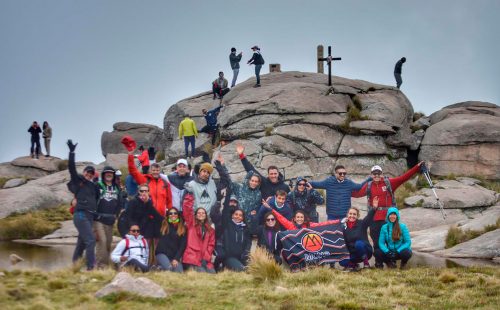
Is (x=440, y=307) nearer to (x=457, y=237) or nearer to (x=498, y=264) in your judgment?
(x=498, y=264)

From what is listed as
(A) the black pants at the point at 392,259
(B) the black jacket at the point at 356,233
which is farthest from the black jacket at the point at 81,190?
(A) the black pants at the point at 392,259

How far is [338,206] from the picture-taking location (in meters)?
15.0

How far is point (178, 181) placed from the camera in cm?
1459

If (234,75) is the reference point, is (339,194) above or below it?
below

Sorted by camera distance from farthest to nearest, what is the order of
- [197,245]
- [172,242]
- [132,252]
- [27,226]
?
[27,226] → [197,245] → [172,242] → [132,252]

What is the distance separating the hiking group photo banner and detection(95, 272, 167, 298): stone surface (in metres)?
3.71

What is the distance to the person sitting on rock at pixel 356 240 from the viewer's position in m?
13.3

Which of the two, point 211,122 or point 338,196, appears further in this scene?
point 211,122

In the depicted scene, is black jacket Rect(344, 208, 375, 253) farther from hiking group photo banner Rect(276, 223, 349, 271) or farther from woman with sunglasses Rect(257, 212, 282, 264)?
woman with sunglasses Rect(257, 212, 282, 264)

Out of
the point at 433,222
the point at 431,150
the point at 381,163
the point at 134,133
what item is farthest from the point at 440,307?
the point at 134,133

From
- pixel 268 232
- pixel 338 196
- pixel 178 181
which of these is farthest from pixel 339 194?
pixel 178 181

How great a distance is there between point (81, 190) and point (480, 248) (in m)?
10.1

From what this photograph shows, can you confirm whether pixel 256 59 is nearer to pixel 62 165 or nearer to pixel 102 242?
pixel 62 165

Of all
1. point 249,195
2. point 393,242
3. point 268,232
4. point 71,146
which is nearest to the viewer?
point 71,146
